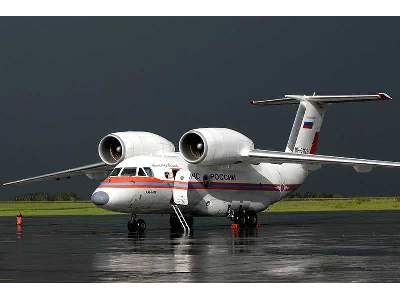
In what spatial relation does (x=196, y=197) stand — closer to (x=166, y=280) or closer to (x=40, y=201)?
(x=166, y=280)

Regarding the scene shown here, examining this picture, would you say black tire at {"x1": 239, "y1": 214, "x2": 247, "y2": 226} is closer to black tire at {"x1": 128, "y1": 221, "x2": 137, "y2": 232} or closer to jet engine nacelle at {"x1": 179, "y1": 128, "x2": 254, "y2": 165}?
jet engine nacelle at {"x1": 179, "y1": 128, "x2": 254, "y2": 165}

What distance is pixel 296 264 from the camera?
17578mm

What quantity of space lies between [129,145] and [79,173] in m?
5.62

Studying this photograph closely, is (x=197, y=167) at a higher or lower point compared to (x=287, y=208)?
higher

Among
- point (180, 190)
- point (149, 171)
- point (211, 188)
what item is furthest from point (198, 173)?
point (149, 171)

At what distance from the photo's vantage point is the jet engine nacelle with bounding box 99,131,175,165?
36.9 m

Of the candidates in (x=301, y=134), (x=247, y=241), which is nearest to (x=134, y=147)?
(x=301, y=134)

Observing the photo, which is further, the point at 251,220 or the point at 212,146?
A: the point at 251,220

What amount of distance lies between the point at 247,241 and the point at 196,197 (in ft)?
31.5

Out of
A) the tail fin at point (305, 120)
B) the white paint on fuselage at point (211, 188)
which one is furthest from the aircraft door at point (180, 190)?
the tail fin at point (305, 120)

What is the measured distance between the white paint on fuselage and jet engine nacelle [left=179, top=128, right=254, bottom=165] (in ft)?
2.62

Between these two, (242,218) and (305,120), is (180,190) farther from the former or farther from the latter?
(305,120)

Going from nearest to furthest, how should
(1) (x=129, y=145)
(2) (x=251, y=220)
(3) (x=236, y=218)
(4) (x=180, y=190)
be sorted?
(4) (x=180, y=190)
(1) (x=129, y=145)
(3) (x=236, y=218)
(2) (x=251, y=220)

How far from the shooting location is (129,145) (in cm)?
3681
